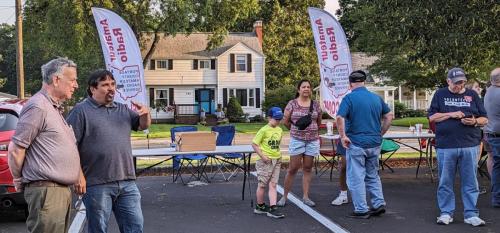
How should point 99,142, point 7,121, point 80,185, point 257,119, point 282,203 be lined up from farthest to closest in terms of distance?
point 257,119 < point 282,203 < point 7,121 < point 99,142 < point 80,185

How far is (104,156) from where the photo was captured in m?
4.83

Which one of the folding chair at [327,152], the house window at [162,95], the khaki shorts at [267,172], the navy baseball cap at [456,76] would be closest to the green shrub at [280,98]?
the house window at [162,95]

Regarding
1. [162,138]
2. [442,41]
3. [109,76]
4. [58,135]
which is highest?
[442,41]

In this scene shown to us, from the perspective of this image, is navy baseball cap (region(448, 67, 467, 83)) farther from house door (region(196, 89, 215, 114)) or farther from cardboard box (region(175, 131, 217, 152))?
house door (region(196, 89, 215, 114))

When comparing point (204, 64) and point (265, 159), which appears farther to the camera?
point (204, 64)

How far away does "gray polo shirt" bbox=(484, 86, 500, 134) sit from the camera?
815 cm

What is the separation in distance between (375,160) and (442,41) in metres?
4.73

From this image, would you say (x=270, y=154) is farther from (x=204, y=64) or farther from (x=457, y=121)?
(x=204, y=64)

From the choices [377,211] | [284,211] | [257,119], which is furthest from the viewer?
[257,119]

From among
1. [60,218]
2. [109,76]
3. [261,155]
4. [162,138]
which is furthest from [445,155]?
[162,138]

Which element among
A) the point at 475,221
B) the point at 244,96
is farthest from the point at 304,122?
the point at 244,96

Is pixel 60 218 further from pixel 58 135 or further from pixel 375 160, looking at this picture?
pixel 375 160

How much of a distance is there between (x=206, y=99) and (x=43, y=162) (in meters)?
40.5

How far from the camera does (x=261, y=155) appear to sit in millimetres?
7676
